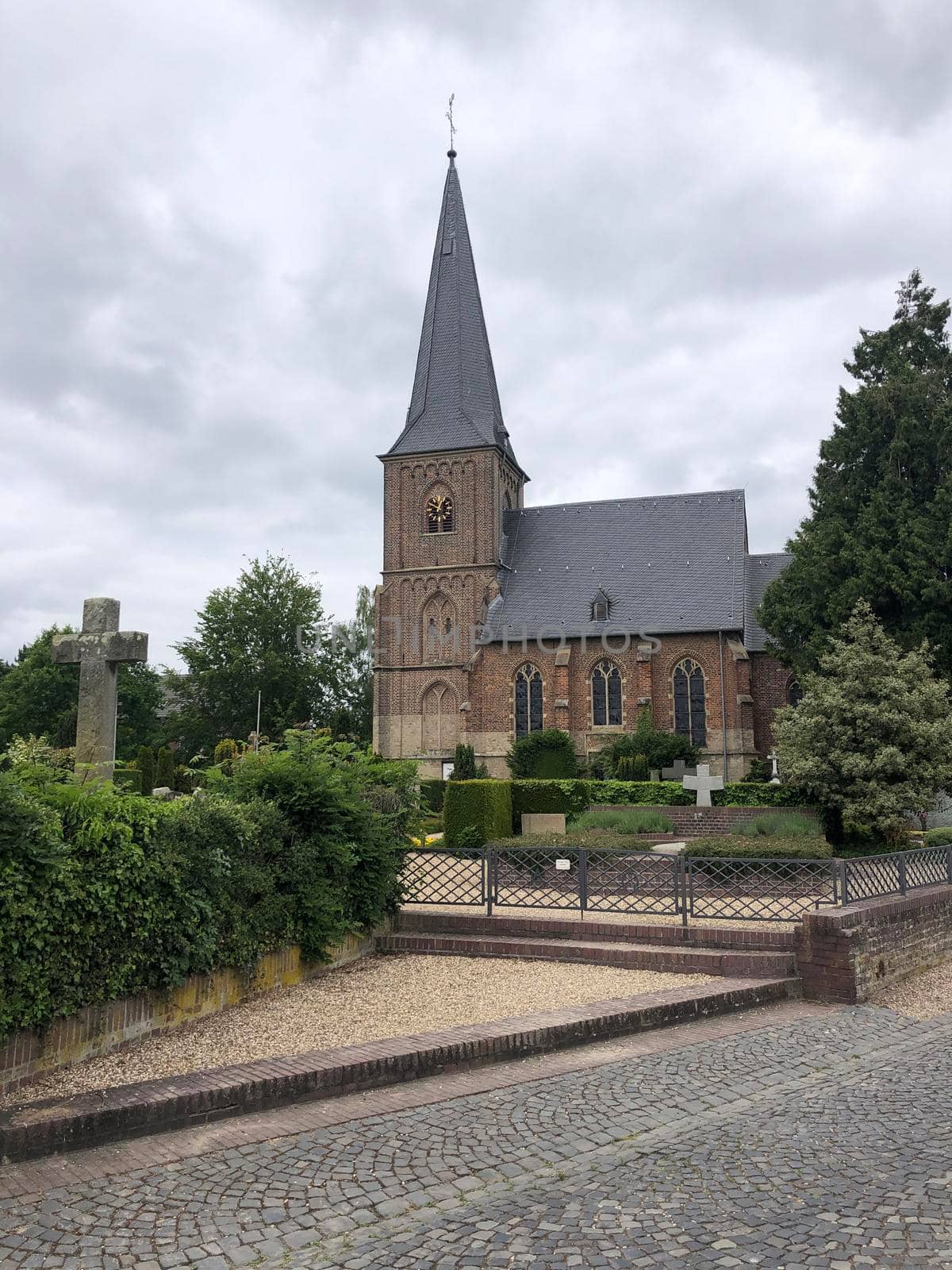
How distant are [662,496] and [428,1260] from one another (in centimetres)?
3901

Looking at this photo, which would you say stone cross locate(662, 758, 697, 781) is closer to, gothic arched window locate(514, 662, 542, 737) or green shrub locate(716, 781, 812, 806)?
green shrub locate(716, 781, 812, 806)

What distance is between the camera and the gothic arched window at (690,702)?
120ft

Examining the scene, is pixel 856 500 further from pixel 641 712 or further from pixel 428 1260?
pixel 428 1260

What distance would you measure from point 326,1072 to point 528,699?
107 feet

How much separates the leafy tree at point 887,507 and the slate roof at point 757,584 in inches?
261

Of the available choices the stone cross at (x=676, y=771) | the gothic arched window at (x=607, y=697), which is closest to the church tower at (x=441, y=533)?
the gothic arched window at (x=607, y=697)

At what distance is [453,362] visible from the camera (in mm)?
42250

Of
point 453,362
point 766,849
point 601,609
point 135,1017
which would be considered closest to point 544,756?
point 601,609

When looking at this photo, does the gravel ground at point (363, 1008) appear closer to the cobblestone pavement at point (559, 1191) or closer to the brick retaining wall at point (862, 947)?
the brick retaining wall at point (862, 947)

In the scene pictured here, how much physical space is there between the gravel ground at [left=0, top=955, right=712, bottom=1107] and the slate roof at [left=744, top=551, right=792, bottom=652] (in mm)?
28500

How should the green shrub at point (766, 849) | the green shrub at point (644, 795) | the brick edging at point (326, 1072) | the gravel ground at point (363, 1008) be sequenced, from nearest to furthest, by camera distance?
the brick edging at point (326, 1072) < the gravel ground at point (363, 1008) < the green shrub at point (766, 849) < the green shrub at point (644, 795)

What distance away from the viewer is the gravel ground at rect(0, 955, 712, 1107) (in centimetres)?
641

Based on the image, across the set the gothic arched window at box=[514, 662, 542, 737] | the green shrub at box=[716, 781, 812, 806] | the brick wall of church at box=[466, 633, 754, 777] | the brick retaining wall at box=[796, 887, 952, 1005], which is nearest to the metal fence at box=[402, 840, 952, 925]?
the brick retaining wall at box=[796, 887, 952, 1005]

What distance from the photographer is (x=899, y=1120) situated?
5895 millimetres
